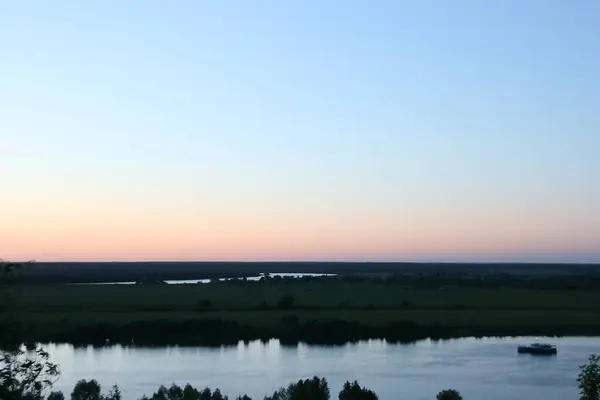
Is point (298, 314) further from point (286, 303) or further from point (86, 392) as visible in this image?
point (86, 392)

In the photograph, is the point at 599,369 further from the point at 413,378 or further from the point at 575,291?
the point at 575,291

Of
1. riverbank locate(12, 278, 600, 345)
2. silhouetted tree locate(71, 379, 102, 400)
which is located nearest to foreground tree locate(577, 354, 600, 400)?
silhouetted tree locate(71, 379, 102, 400)

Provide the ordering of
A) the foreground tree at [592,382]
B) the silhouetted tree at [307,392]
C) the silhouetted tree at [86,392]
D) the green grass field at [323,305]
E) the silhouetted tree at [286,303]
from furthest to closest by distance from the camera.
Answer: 1. the silhouetted tree at [286,303]
2. the green grass field at [323,305]
3. the silhouetted tree at [86,392]
4. the silhouetted tree at [307,392]
5. the foreground tree at [592,382]

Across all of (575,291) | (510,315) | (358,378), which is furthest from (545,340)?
(575,291)

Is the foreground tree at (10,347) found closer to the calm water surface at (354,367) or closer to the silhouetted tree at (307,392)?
the silhouetted tree at (307,392)

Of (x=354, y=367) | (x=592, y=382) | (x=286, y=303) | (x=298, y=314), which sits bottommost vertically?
(x=354, y=367)

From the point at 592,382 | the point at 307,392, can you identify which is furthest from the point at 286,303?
the point at 592,382

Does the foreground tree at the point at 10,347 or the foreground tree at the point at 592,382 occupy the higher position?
the foreground tree at the point at 10,347

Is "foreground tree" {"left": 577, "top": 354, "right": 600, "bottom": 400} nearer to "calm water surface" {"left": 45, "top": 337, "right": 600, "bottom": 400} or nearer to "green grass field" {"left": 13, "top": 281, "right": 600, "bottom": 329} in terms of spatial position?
"calm water surface" {"left": 45, "top": 337, "right": 600, "bottom": 400}

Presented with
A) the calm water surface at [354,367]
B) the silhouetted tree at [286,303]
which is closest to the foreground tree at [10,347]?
the calm water surface at [354,367]
